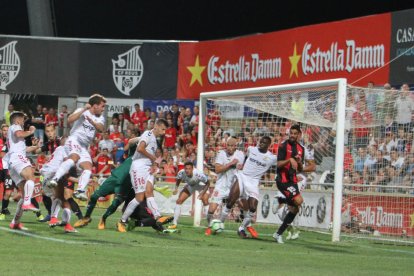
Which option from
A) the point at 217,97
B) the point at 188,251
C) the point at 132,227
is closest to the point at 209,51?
the point at 217,97

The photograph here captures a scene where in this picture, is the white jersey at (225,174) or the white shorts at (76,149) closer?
the white shorts at (76,149)

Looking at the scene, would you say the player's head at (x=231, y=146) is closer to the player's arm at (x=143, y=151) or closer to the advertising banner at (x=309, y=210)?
the advertising banner at (x=309, y=210)

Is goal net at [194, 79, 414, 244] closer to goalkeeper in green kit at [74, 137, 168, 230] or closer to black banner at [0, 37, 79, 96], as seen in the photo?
goalkeeper in green kit at [74, 137, 168, 230]

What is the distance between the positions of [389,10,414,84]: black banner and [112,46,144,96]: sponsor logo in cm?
1204

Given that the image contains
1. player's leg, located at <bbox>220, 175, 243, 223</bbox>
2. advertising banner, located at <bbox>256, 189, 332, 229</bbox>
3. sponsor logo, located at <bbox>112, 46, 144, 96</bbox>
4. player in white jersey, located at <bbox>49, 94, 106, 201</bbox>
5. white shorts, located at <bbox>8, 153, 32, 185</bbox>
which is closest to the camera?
player in white jersey, located at <bbox>49, 94, 106, 201</bbox>

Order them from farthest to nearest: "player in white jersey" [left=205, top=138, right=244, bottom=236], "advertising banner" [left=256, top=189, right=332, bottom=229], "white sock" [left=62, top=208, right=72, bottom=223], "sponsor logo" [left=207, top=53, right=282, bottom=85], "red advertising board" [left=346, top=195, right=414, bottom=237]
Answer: "sponsor logo" [left=207, top=53, right=282, bottom=85], "advertising banner" [left=256, top=189, right=332, bottom=229], "player in white jersey" [left=205, top=138, right=244, bottom=236], "red advertising board" [left=346, top=195, right=414, bottom=237], "white sock" [left=62, top=208, right=72, bottom=223]

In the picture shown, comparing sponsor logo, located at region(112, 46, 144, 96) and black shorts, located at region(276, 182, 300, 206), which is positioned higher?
sponsor logo, located at region(112, 46, 144, 96)

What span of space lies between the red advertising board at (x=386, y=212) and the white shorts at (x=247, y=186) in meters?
2.47

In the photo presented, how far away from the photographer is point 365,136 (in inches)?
A: 771

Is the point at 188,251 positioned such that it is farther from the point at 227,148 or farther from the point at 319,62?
the point at 319,62

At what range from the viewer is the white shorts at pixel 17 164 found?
15.4 metres

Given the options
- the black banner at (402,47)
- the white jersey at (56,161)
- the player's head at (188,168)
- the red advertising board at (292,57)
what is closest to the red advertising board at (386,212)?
the player's head at (188,168)

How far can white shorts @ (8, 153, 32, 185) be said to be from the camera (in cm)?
1543

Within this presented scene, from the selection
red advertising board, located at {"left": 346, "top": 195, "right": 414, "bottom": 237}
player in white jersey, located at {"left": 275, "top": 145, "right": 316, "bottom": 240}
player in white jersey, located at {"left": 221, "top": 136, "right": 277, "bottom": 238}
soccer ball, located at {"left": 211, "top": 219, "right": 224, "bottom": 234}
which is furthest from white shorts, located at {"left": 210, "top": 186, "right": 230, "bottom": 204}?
red advertising board, located at {"left": 346, "top": 195, "right": 414, "bottom": 237}
